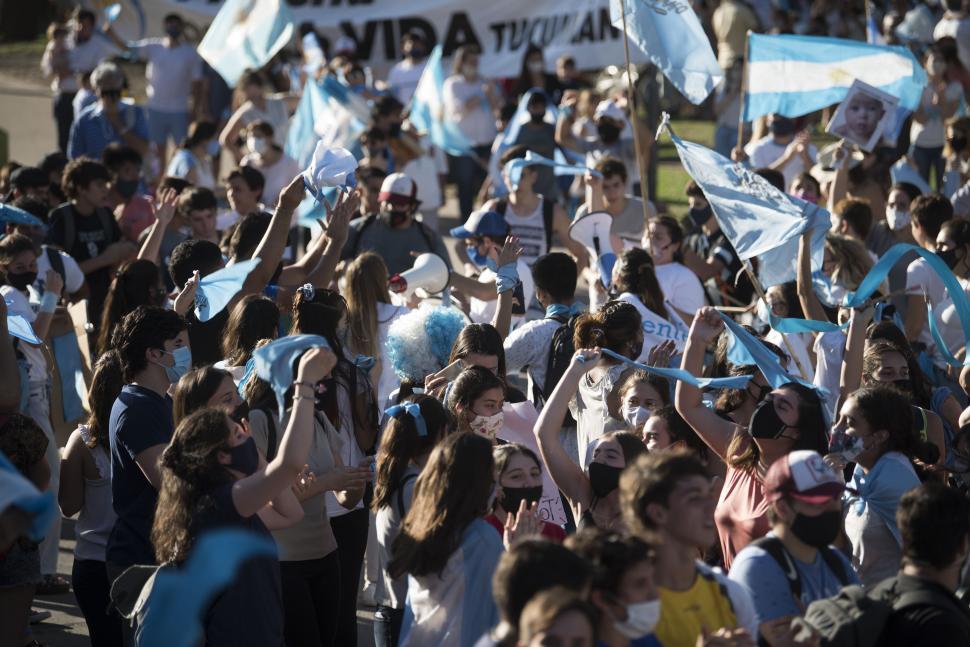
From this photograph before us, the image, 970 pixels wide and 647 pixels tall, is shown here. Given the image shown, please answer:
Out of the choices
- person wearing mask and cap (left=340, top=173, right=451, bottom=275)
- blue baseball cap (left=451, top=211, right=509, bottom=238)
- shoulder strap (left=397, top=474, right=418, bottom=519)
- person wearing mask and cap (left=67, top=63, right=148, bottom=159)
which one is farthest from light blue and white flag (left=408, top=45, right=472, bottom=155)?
shoulder strap (left=397, top=474, right=418, bottom=519)

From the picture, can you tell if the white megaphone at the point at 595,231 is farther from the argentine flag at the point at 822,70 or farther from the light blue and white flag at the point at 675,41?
the argentine flag at the point at 822,70

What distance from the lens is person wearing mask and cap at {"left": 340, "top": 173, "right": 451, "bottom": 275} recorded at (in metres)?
8.35

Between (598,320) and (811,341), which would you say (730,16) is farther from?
(598,320)

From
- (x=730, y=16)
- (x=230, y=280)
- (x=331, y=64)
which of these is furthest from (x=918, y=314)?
(x=730, y=16)

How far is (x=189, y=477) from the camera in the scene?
432cm

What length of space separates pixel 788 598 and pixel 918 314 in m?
3.84

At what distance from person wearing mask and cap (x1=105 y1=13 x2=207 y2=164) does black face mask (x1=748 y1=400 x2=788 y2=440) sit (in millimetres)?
12091

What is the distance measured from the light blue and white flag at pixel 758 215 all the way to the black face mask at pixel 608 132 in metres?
5.24

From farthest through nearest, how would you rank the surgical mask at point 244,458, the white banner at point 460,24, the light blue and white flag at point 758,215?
the white banner at point 460,24
the light blue and white flag at point 758,215
the surgical mask at point 244,458

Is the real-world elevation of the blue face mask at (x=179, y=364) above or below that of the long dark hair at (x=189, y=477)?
below

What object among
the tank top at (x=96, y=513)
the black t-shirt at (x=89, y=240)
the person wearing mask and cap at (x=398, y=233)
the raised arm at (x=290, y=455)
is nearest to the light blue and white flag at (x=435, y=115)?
the black t-shirt at (x=89, y=240)

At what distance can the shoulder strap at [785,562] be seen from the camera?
3996mm

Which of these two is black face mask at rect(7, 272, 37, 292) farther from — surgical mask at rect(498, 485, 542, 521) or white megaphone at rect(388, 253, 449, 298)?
surgical mask at rect(498, 485, 542, 521)

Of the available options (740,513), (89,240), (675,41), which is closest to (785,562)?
(740,513)
